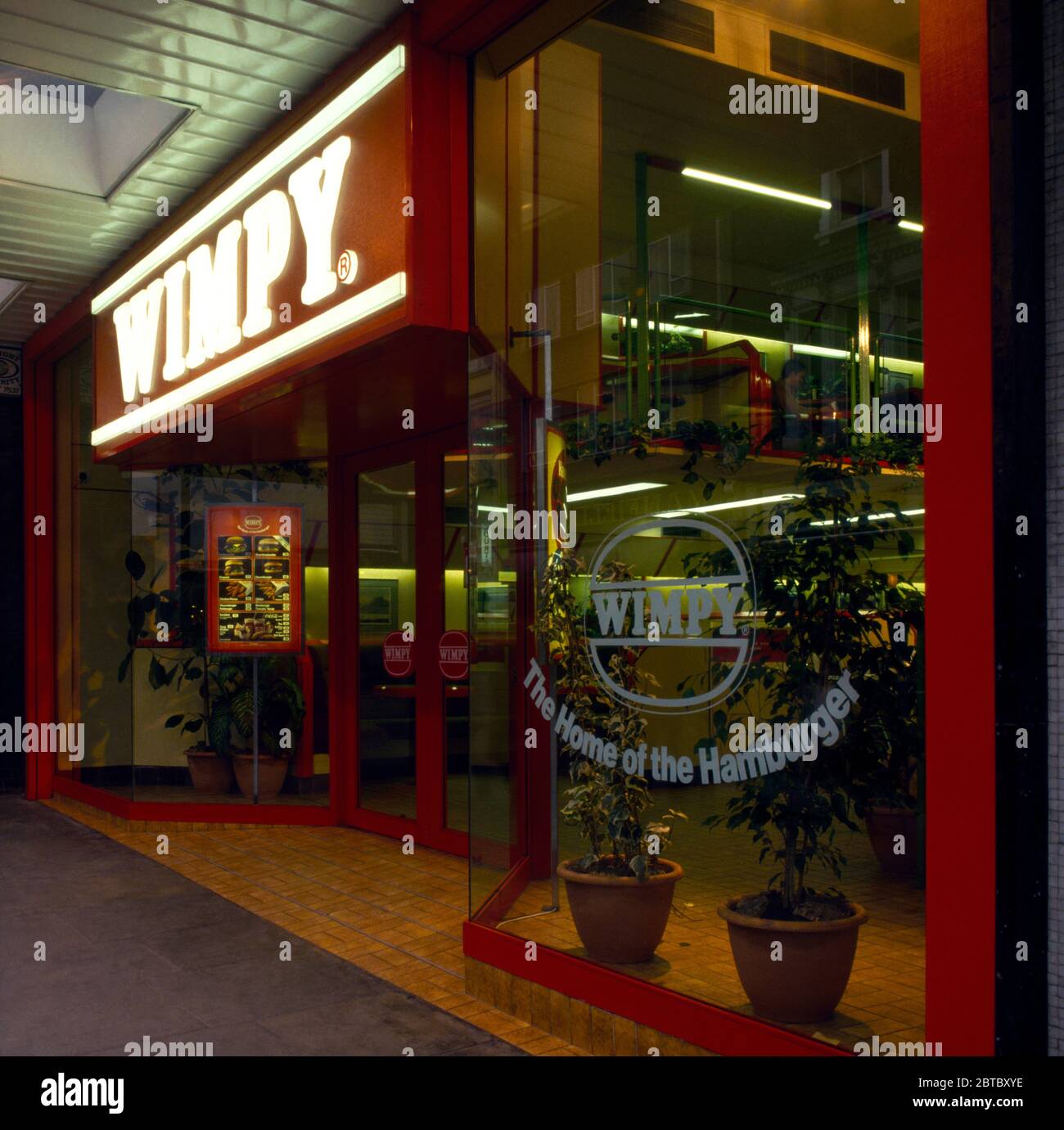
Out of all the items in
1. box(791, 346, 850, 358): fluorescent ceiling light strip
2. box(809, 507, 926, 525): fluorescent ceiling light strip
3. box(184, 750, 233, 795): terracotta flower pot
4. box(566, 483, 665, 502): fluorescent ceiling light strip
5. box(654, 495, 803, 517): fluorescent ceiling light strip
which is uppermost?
box(791, 346, 850, 358): fluorescent ceiling light strip

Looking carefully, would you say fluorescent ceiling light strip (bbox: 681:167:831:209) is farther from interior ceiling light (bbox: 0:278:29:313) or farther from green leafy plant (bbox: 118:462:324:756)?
interior ceiling light (bbox: 0:278:29:313)

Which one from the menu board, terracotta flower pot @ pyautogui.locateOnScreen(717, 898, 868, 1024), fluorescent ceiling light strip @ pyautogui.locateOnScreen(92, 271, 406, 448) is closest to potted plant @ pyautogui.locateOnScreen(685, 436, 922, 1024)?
terracotta flower pot @ pyautogui.locateOnScreen(717, 898, 868, 1024)

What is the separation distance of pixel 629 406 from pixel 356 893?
123 inches

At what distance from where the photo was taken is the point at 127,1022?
4.05m

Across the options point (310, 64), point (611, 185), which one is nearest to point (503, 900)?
point (611, 185)

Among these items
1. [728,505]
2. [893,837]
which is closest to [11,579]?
[728,505]

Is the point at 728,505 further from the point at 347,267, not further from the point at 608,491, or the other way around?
the point at 347,267

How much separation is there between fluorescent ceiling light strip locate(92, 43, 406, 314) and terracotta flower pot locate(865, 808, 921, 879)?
3199 millimetres

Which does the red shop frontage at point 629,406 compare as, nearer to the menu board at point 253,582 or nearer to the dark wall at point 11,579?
the menu board at point 253,582

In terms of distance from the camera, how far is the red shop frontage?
2.79 meters

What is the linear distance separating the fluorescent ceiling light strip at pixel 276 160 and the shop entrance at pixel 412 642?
5.73ft

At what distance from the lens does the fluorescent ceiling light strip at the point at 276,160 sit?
15.1 ft

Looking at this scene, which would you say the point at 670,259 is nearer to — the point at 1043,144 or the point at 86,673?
the point at 1043,144
